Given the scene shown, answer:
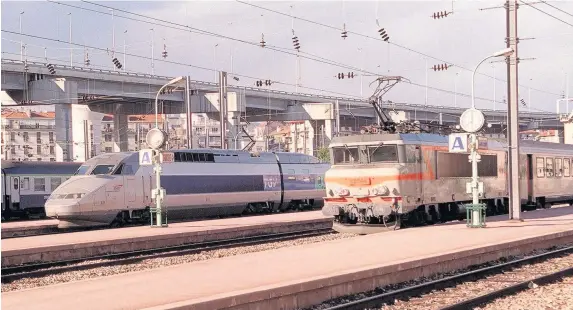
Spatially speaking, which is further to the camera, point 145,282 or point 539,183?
point 539,183

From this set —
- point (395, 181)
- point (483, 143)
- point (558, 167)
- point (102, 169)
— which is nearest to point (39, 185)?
point (102, 169)

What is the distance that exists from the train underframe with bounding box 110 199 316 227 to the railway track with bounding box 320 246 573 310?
62.6 ft

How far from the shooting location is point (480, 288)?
48.6 feet

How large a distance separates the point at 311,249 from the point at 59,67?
49.0m

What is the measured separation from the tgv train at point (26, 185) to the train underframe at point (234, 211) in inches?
372

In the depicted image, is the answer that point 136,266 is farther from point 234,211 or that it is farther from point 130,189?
point 234,211

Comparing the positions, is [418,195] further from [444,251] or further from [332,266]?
[332,266]

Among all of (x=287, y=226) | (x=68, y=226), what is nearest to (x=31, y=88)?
(x=68, y=226)

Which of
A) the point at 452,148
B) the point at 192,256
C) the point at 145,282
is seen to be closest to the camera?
the point at 145,282

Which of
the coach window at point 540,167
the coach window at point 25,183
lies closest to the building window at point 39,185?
the coach window at point 25,183

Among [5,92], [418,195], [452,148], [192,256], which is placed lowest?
[192,256]

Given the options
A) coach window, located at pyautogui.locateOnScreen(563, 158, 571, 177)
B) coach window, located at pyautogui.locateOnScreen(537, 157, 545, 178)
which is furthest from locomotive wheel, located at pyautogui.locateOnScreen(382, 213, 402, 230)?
coach window, located at pyautogui.locateOnScreen(563, 158, 571, 177)

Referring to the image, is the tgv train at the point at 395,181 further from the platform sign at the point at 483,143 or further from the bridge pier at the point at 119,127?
the bridge pier at the point at 119,127

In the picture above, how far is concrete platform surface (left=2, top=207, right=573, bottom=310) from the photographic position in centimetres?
1134
